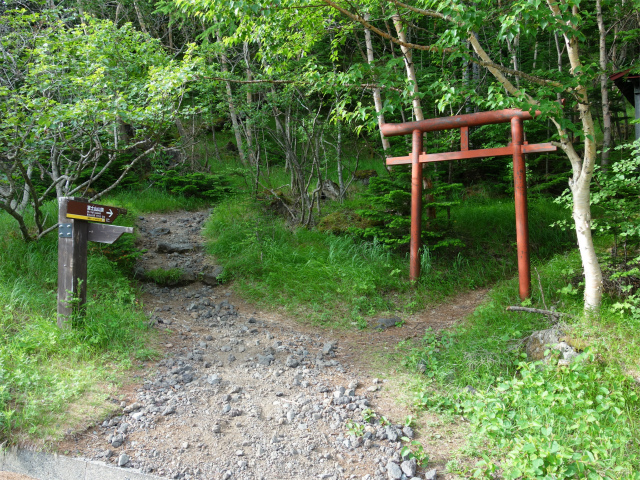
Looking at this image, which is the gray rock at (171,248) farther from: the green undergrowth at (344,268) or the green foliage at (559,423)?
the green foliage at (559,423)

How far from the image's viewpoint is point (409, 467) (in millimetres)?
2947

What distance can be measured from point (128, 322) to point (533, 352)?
14.7ft

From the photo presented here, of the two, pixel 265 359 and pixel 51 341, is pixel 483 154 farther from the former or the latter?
pixel 51 341

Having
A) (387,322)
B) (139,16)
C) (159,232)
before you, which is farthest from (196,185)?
(387,322)

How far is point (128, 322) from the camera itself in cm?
516

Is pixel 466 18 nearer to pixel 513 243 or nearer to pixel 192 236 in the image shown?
pixel 513 243

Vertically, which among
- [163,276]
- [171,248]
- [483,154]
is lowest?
[163,276]

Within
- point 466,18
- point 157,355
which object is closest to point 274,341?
point 157,355

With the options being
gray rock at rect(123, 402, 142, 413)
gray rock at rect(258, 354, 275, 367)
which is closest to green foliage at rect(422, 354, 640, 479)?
gray rock at rect(258, 354, 275, 367)

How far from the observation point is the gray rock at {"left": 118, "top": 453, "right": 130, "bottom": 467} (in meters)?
3.07

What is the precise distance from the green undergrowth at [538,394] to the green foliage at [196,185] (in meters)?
7.83

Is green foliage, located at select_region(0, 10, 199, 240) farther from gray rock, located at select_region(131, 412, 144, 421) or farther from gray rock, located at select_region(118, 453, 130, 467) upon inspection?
gray rock, located at select_region(118, 453, 130, 467)

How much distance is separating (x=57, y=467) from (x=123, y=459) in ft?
1.65

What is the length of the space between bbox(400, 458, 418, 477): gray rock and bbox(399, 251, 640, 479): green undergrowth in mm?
257
